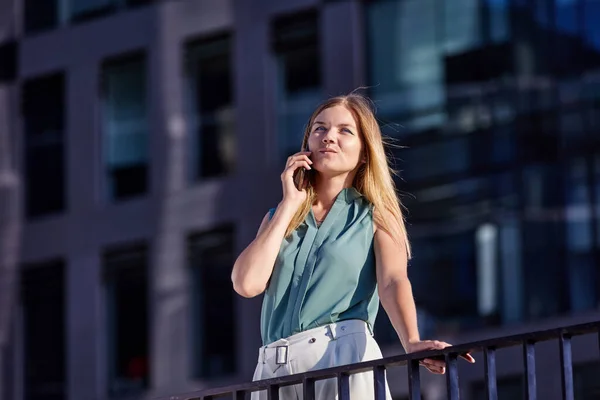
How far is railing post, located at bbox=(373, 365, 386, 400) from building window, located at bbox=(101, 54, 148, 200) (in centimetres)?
1945

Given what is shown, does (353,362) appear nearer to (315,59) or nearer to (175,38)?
(315,59)

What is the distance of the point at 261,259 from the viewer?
18.6ft

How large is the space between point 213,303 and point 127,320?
1781 millimetres

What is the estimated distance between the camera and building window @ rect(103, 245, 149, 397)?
24359 mm

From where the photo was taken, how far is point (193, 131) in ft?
79.3

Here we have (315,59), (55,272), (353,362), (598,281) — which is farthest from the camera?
(55,272)

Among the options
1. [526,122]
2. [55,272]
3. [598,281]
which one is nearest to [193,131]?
[55,272]

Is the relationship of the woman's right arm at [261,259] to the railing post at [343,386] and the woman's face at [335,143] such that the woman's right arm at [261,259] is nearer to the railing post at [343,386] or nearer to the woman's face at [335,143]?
the woman's face at [335,143]

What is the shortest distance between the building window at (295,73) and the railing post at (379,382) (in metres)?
17.6

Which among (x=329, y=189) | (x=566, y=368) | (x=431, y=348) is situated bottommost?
(x=566, y=368)

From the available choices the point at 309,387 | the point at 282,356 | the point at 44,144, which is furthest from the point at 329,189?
the point at 44,144

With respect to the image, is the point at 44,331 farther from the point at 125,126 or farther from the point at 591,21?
the point at 591,21

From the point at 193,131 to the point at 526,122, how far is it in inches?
237

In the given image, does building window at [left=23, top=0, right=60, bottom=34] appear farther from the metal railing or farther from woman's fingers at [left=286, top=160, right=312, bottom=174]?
the metal railing
